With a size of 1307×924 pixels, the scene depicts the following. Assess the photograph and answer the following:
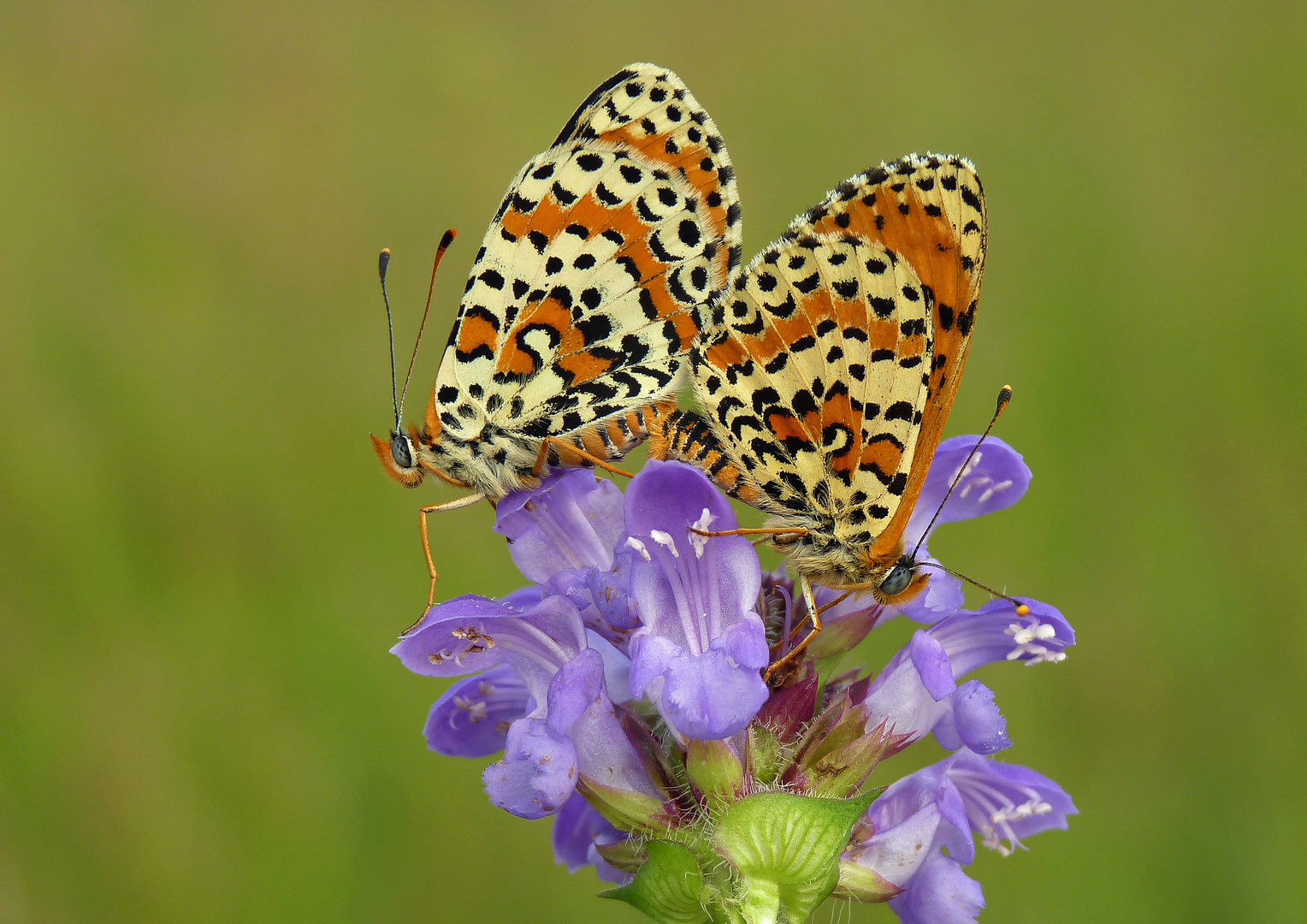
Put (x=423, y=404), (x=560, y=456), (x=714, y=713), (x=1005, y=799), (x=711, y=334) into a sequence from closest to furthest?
(x=714, y=713)
(x=711, y=334)
(x=1005, y=799)
(x=560, y=456)
(x=423, y=404)

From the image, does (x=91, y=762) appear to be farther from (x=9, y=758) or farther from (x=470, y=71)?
(x=470, y=71)

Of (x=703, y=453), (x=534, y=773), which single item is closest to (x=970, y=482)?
(x=703, y=453)

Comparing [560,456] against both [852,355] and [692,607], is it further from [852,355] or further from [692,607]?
[852,355]

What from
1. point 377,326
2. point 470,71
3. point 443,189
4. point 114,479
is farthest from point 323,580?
point 470,71

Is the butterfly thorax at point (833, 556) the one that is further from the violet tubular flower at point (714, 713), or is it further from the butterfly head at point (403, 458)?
the butterfly head at point (403, 458)

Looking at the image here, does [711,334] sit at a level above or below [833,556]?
above

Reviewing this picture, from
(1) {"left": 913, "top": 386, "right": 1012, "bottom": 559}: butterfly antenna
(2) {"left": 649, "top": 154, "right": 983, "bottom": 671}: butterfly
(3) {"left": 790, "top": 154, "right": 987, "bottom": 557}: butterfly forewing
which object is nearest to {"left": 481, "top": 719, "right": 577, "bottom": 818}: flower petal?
(2) {"left": 649, "top": 154, "right": 983, "bottom": 671}: butterfly
